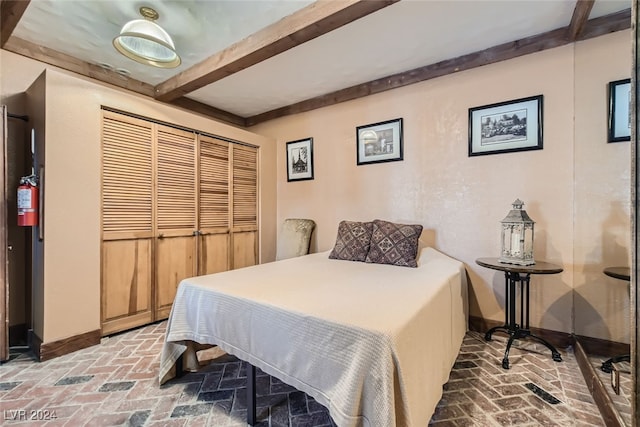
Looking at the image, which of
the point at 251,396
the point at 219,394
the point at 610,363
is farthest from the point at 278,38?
the point at 610,363

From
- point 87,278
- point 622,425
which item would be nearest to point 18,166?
point 87,278

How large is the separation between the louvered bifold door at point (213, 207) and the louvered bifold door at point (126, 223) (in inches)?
23.6

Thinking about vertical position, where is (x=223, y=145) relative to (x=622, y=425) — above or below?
above

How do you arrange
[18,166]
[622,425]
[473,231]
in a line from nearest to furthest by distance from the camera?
[622,425], [18,166], [473,231]

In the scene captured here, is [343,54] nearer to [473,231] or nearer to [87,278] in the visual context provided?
[473,231]

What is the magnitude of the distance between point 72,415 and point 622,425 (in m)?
2.87

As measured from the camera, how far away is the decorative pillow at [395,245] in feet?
8.43

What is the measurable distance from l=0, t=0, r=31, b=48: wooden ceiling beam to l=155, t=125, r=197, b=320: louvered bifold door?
118cm

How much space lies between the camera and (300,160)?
160 inches

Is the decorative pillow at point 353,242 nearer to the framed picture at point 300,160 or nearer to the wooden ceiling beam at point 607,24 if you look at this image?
the framed picture at point 300,160

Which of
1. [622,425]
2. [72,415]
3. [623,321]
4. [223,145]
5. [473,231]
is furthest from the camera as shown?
[223,145]

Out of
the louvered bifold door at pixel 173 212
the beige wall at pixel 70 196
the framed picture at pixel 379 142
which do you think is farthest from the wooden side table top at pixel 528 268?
the beige wall at pixel 70 196

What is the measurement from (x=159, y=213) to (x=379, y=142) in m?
2.61

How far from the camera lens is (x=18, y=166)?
2.50 metres
